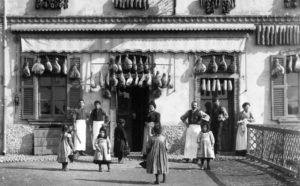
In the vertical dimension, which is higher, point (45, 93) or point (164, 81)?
point (164, 81)

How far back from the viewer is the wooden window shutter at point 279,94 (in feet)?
60.0

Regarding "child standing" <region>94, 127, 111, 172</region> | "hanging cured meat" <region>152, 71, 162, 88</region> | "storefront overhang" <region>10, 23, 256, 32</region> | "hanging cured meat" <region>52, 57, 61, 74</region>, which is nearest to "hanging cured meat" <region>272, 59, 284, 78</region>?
"storefront overhang" <region>10, 23, 256, 32</region>

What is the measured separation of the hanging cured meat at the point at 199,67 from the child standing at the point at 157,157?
5.57 metres

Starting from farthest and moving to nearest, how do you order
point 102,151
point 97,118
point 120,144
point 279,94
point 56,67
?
point 279,94, point 56,67, point 97,118, point 120,144, point 102,151

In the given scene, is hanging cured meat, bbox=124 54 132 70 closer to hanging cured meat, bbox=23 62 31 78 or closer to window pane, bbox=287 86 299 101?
hanging cured meat, bbox=23 62 31 78

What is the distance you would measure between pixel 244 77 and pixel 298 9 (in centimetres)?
285

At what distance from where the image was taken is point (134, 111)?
60.6 ft

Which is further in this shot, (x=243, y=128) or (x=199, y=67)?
(x=199, y=67)

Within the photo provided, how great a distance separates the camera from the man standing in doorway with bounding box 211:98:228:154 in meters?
17.7

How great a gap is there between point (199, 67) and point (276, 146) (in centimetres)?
442

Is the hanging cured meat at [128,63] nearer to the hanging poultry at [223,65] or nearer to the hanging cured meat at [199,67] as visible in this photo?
the hanging cured meat at [199,67]

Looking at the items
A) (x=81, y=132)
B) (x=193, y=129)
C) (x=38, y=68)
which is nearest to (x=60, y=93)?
(x=38, y=68)

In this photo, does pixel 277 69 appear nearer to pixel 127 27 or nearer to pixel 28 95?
pixel 127 27

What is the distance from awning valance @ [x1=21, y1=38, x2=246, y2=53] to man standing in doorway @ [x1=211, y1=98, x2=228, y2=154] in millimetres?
1866
